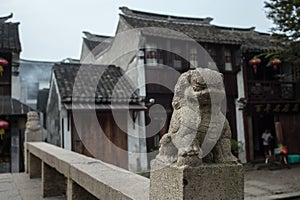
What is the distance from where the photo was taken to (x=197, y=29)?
1370cm

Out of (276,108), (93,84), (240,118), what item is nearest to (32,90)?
(93,84)

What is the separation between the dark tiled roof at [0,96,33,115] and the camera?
31.4 feet

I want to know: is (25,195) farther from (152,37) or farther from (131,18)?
(131,18)

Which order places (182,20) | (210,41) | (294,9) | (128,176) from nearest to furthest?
(128,176)
(294,9)
(210,41)
(182,20)

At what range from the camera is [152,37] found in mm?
10961

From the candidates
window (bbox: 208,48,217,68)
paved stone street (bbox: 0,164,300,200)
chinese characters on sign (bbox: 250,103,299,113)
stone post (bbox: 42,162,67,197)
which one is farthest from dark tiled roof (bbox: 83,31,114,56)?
stone post (bbox: 42,162,67,197)

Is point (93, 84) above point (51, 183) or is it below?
above

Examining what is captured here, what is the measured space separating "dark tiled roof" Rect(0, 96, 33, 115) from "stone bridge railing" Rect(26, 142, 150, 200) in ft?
15.4

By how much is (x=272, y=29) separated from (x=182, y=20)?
5552 mm

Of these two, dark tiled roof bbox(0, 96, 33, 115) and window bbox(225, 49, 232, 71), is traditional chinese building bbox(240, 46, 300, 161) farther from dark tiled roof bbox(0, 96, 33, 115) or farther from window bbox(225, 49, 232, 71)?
dark tiled roof bbox(0, 96, 33, 115)

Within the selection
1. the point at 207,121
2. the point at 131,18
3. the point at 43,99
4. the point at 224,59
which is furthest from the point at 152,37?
the point at 207,121

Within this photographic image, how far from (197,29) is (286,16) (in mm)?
4990

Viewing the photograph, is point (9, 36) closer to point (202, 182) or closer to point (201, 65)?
point (201, 65)

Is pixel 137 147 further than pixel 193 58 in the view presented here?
No
